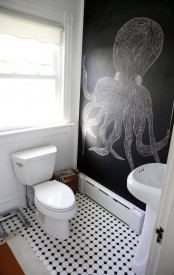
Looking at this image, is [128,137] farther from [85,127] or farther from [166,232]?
[166,232]

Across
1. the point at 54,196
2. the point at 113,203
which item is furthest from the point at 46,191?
the point at 113,203

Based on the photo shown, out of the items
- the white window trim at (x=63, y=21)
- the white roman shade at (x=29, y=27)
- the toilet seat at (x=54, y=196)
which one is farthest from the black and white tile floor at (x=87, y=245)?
the white roman shade at (x=29, y=27)

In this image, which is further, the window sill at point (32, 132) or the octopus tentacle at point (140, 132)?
the window sill at point (32, 132)

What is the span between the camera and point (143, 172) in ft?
5.16

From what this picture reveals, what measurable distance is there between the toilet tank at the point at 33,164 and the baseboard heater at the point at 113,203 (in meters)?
0.58

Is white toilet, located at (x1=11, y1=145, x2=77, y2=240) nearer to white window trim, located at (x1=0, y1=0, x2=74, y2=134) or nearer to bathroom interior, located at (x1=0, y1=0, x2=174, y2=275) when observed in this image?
bathroom interior, located at (x1=0, y1=0, x2=174, y2=275)

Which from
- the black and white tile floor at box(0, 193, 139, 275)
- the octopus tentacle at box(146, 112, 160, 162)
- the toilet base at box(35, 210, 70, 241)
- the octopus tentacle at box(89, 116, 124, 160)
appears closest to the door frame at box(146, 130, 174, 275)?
the black and white tile floor at box(0, 193, 139, 275)

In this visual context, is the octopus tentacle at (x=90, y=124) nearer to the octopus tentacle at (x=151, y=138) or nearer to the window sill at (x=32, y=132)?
the window sill at (x=32, y=132)

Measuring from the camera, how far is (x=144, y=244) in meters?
1.53

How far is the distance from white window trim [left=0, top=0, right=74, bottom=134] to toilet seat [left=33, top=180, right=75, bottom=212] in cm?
61

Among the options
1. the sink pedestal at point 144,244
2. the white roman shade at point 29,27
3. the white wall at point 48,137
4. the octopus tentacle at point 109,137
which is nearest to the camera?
the sink pedestal at point 144,244

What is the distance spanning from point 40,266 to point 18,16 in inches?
83.7

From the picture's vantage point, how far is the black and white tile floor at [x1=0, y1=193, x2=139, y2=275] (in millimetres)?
1625

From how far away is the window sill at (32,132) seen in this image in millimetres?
1932
